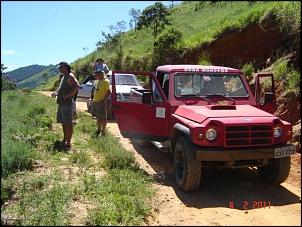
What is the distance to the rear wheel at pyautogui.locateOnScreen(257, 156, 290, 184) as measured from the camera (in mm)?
4992

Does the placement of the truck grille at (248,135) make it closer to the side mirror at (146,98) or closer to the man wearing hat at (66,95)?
the side mirror at (146,98)

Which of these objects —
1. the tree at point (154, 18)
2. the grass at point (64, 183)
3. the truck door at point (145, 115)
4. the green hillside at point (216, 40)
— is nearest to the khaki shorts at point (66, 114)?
the grass at point (64, 183)

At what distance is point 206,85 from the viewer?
6047mm

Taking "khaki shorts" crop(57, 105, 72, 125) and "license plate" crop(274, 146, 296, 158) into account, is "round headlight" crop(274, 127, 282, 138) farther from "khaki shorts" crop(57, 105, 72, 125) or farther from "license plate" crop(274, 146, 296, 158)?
"khaki shorts" crop(57, 105, 72, 125)

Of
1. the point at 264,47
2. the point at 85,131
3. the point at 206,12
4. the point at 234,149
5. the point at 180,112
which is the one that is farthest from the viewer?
the point at 206,12

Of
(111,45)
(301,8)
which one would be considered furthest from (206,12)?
(301,8)

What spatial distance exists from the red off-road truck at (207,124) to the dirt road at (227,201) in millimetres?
238

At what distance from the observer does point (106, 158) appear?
5941 millimetres

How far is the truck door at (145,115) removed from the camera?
583cm

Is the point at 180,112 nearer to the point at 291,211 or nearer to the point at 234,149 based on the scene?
the point at 234,149

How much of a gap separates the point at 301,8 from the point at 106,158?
24.1 feet

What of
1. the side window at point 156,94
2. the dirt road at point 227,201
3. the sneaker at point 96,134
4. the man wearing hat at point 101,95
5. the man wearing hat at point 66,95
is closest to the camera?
the dirt road at point 227,201

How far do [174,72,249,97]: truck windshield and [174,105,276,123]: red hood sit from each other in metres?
0.49

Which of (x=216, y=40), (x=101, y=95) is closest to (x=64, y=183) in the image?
(x=101, y=95)
